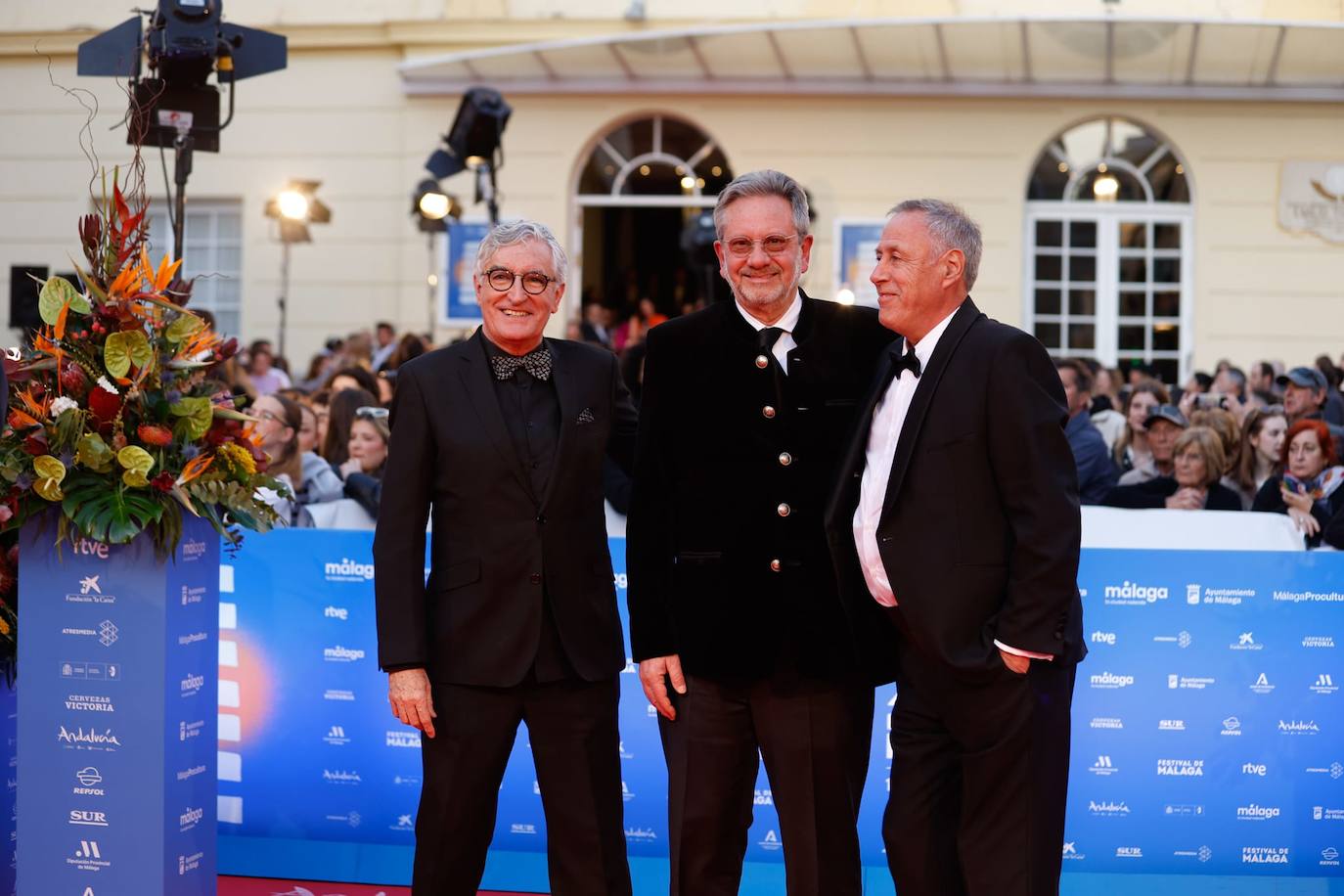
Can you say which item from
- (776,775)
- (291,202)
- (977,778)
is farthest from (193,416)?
(291,202)

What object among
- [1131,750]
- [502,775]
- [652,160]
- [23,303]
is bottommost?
[1131,750]

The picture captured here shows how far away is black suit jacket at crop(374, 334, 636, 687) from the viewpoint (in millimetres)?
3709

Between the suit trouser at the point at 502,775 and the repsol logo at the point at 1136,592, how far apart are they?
6.29ft

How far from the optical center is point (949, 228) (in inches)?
139

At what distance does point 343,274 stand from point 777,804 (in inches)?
527

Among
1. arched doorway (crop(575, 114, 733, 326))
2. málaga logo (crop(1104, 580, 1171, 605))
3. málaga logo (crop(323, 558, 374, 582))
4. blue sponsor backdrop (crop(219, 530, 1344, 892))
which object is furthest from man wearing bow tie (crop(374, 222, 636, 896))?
arched doorway (crop(575, 114, 733, 326))

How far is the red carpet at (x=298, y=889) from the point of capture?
4.97m

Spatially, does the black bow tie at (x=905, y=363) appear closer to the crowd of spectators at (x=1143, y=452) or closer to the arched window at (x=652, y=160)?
the crowd of spectators at (x=1143, y=452)

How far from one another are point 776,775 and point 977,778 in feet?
1.49

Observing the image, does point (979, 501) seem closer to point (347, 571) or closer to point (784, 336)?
point (784, 336)

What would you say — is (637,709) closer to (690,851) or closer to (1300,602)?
(690,851)

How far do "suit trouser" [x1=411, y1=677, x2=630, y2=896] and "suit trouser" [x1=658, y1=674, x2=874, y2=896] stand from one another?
7.9 inches

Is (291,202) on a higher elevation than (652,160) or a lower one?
lower

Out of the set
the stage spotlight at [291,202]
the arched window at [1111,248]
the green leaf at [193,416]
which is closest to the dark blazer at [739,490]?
the green leaf at [193,416]
